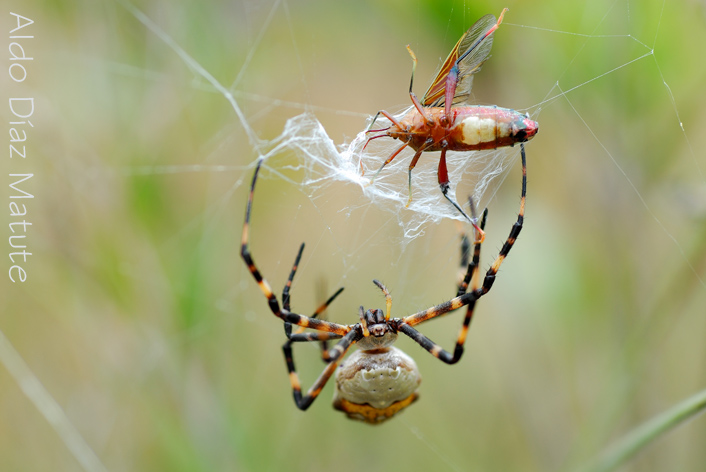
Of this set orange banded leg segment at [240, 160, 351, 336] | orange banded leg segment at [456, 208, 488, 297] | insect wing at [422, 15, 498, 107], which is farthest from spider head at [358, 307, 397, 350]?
insect wing at [422, 15, 498, 107]

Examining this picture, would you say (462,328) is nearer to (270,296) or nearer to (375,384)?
(375,384)

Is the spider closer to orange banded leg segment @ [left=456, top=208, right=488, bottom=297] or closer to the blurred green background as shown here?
orange banded leg segment @ [left=456, top=208, right=488, bottom=297]

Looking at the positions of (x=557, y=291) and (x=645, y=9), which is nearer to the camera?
(x=645, y=9)

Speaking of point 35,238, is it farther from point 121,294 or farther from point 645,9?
point 645,9

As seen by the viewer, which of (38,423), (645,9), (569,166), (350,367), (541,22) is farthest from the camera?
(38,423)

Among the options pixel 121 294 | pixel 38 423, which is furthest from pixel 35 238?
pixel 38 423
